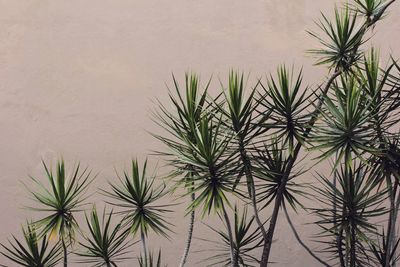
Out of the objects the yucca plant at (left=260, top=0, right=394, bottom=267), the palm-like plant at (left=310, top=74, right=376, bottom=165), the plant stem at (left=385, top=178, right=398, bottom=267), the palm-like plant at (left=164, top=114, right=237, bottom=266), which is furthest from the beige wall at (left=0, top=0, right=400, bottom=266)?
the palm-like plant at (left=310, top=74, right=376, bottom=165)

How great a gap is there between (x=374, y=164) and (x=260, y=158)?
0.53 meters

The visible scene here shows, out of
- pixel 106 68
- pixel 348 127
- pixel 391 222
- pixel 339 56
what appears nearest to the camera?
pixel 348 127

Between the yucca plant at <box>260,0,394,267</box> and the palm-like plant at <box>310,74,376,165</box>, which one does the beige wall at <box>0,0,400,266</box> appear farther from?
the palm-like plant at <box>310,74,376,165</box>

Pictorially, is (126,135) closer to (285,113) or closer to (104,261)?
(104,261)

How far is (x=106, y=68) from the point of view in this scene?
3.73 metres

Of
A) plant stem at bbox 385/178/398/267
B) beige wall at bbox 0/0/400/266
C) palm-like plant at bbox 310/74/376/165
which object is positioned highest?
beige wall at bbox 0/0/400/266

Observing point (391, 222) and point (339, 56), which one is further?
point (339, 56)

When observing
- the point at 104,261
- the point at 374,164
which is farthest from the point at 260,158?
the point at 104,261

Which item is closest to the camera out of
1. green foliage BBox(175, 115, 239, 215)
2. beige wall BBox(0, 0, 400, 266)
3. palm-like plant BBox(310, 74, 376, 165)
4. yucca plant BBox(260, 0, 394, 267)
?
palm-like plant BBox(310, 74, 376, 165)

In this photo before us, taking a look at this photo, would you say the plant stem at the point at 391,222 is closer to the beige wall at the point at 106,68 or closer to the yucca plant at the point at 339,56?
the yucca plant at the point at 339,56

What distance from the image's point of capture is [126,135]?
3.73 m

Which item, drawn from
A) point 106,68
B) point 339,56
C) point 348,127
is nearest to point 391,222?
point 348,127

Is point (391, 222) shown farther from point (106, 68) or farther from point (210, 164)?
point (106, 68)

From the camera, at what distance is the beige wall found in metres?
3.70
